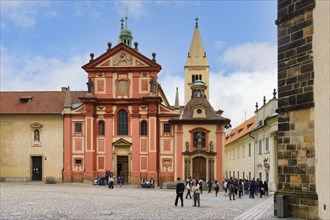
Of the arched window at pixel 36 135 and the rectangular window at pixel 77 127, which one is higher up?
the rectangular window at pixel 77 127

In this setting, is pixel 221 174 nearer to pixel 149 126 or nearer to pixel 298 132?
pixel 149 126

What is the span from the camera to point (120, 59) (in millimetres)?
48906

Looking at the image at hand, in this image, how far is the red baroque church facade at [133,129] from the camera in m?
47.4

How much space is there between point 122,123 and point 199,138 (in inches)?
316

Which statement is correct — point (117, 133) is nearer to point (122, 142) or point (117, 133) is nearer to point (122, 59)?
point (122, 142)

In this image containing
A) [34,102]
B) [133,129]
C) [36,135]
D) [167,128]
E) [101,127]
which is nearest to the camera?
[133,129]

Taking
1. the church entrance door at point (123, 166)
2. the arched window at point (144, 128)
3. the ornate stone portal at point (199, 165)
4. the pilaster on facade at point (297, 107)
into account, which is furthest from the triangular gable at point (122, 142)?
the pilaster on facade at point (297, 107)

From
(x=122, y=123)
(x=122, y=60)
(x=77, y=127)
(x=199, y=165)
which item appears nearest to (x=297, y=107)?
(x=199, y=165)

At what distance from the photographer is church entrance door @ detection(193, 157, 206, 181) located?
47.1 meters

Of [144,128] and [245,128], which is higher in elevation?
[245,128]

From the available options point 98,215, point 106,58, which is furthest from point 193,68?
point 98,215

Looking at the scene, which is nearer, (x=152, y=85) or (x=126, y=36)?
(x=152, y=85)

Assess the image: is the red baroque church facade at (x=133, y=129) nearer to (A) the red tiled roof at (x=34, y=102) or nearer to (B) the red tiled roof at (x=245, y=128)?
(A) the red tiled roof at (x=34, y=102)

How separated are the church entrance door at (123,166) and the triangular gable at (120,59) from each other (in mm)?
9510
